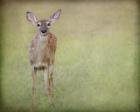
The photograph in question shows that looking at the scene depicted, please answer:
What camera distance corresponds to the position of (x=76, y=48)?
2234mm

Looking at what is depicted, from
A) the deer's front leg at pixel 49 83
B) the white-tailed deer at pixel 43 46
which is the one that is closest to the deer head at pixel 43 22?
the white-tailed deer at pixel 43 46

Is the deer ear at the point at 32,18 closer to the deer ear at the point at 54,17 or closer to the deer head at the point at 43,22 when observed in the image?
the deer head at the point at 43,22

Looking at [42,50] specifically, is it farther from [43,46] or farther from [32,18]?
[32,18]

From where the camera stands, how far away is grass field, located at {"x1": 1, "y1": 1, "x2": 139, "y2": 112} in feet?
7.21

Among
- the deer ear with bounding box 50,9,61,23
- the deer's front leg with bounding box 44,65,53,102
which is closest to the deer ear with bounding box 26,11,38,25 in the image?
the deer ear with bounding box 50,9,61,23

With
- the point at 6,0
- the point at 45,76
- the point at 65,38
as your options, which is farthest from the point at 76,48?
the point at 6,0

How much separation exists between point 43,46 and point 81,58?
0.87 ft

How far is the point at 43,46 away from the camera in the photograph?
7.39ft

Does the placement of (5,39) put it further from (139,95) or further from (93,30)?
(139,95)

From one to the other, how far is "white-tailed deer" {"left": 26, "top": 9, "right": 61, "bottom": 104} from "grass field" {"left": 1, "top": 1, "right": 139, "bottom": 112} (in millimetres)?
34

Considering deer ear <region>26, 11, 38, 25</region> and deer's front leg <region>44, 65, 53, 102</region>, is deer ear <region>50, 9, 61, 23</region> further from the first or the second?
deer's front leg <region>44, 65, 53, 102</region>

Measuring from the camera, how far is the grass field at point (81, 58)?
2.20m

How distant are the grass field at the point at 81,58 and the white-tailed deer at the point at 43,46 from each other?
0.11 ft

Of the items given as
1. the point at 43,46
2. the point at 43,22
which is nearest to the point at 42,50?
the point at 43,46
